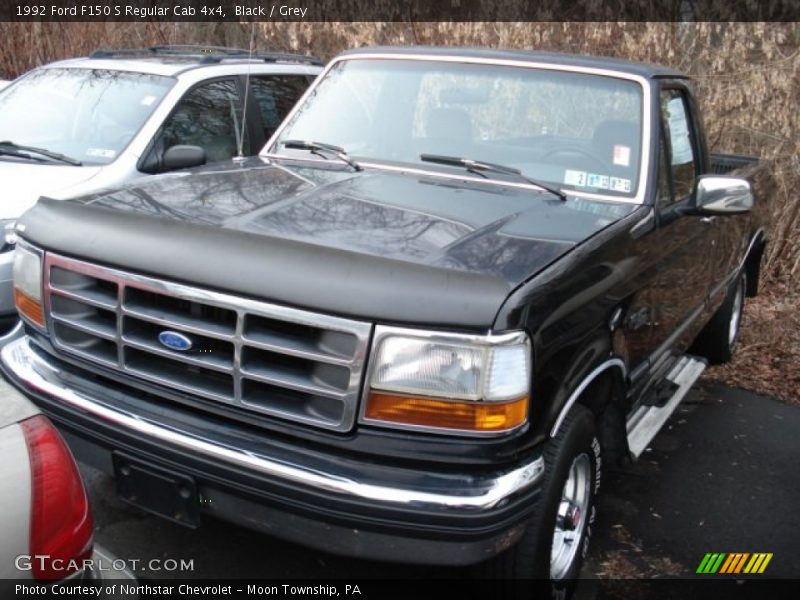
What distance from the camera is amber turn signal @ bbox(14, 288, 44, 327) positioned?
123 inches

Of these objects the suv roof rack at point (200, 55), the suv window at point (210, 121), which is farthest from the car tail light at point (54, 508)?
the suv roof rack at point (200, 55)

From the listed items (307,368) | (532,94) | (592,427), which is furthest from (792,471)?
(307,368)

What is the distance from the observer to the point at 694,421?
509 centimetres

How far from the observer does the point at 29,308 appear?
3199 mm

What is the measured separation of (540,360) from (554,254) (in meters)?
0.44

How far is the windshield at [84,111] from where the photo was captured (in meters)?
5.59

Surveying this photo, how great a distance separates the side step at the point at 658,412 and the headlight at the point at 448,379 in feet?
4.61

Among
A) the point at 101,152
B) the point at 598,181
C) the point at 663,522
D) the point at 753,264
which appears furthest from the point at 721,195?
the point at 101,152

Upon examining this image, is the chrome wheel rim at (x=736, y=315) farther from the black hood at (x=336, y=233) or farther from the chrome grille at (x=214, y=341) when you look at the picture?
the chrome grille at (x=214, y=341)

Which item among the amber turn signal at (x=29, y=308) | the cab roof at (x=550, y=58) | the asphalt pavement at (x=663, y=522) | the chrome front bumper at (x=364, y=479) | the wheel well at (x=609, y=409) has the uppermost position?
the cab roof at (x=550, y=58)

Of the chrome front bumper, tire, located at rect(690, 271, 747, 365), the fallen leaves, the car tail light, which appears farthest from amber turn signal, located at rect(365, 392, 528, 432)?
the fallen leaves

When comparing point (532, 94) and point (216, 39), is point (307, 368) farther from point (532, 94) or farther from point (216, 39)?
point (216, 39)

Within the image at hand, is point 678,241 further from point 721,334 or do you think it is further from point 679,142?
point 721,334

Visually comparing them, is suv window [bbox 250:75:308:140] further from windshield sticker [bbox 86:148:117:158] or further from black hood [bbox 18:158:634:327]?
black hood [bbox 18:158:634:327]
